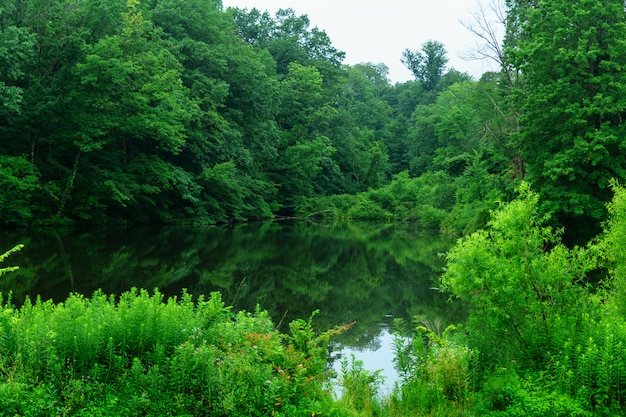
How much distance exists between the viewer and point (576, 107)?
20906 millimetres

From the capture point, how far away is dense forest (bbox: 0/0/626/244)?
21.6 meters

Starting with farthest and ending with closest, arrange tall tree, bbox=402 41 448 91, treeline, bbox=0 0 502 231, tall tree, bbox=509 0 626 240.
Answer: tall tree, bbox=402 41 448 91 → treeline, bbox=0 0 502 231 → tall tree, bbox=509 0 626 240

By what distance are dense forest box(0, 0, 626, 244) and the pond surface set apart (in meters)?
5.31

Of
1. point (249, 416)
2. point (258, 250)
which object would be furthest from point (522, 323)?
point (258, 250)

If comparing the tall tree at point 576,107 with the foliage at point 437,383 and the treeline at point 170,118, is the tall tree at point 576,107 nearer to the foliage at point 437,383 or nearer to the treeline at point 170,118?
the treeline at point 170,118

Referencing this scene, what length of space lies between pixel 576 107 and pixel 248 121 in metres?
32.4

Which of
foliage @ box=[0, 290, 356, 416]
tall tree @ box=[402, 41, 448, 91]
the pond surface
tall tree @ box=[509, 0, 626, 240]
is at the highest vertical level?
tall tree @ box=[402, 41, 448, 91]

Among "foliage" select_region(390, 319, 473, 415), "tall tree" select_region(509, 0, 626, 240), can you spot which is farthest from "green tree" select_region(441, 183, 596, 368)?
"tall tree" select_region(509, 0, 626, 240)

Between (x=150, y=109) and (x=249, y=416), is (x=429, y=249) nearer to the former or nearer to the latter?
(x=150, y=109)

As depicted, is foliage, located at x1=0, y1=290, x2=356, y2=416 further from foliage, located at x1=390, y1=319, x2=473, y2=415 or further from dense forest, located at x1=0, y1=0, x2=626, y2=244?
dense forest, located at x1=0, y1=0, x2=626, y2=244

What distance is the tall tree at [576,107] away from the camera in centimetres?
2058

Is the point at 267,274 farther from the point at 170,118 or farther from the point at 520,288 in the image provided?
the point at 170,118

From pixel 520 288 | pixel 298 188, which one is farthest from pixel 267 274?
pixel 298 188

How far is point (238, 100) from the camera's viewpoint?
48344mm
